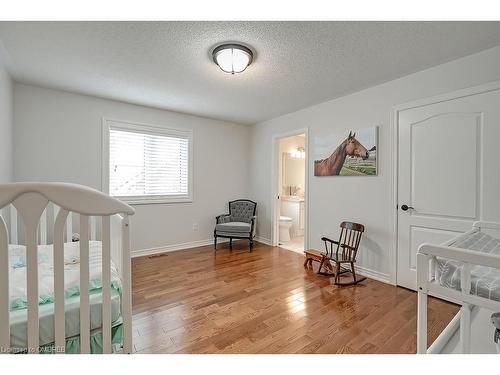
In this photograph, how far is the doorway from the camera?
4258mm

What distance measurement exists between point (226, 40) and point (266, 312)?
7.54ft

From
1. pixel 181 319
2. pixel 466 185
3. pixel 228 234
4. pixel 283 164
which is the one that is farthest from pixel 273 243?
pixel 466 185

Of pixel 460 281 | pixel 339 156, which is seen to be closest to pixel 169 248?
pixel 339 156

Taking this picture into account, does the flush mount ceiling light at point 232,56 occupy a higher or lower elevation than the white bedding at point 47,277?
higher

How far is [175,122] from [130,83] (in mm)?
1183

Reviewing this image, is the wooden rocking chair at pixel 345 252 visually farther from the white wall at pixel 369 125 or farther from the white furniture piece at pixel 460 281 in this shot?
the white furniture piece at pixel 460 281

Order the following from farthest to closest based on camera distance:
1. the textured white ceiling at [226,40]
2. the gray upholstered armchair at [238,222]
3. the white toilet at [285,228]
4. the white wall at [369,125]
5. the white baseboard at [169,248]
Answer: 1. the white toilet at [285,228]
2. the gray upholstered armchair at [238,222]
3. the white baseboard at [169,248]
4. the white wall at [369,125]
5. the textured white ceiling at [226,40]

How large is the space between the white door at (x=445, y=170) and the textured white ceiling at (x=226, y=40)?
50 centimetres

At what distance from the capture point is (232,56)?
2031 mm

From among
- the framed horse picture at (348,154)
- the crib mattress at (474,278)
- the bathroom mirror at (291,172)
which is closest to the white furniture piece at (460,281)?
the crib mattress at (474,278)

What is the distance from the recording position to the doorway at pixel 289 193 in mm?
4258

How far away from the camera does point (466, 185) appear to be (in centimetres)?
214

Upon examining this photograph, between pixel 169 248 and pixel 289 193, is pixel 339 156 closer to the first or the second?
pixel 289 193
